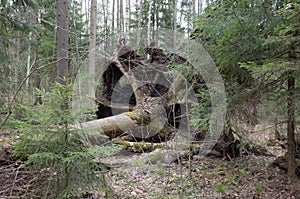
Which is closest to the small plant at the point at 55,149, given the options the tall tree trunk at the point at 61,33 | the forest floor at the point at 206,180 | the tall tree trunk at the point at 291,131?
the forest floor at the point at 206,180

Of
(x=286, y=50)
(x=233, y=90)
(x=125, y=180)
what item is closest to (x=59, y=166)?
(x=125, y=180)

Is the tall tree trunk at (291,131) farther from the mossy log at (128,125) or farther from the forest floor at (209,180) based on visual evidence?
the mossy log at (128,125)

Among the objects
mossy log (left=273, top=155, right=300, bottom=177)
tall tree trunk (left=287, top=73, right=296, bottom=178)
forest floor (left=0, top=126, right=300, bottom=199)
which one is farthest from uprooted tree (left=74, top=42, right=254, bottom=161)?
tall tree trunk (left=287, top=73, right=296, bottom=178)

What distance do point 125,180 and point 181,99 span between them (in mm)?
2777

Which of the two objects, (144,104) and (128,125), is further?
(144,104)

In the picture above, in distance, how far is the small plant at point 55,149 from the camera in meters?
2.99

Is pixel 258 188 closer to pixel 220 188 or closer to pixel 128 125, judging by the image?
pixel 220 188

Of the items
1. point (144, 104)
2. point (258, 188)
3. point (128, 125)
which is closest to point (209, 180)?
point (258, 188)

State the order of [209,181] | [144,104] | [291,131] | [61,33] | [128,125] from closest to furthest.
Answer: [291,131]
[209,181]
[128,125]
[61,33]
[144,104]

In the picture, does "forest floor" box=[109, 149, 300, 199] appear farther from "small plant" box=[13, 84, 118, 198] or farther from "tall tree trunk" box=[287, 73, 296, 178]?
"small plant" box=[13, 84, 118, 198]

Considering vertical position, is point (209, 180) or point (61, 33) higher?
point (61, 33)

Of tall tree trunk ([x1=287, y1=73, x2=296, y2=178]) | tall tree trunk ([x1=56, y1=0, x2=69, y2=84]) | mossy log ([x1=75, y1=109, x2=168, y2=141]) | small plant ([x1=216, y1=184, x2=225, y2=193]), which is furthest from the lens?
tall tree trunk ([x1=56, y1=0, x2=69, y2=84])

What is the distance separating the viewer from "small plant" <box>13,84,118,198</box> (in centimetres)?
299

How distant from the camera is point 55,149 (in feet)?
10.2
